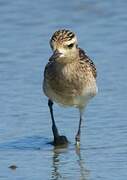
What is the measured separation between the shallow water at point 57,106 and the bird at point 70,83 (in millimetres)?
313

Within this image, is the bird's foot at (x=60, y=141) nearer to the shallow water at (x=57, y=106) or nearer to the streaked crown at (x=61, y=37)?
the shallow water at (x=57, y=106)

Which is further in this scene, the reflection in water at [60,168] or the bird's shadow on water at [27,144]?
the bird's shadow on water at [27,144]

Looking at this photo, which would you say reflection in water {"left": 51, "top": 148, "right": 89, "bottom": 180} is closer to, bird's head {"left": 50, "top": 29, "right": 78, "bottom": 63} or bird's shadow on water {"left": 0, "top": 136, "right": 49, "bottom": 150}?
bird's shadow on water {"left": 0, "top": 136, "right": 49, "bottom": 150}

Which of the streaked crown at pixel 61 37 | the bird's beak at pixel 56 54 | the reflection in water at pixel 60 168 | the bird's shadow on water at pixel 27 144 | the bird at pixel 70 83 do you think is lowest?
the bird's shadow on water at pixel 27 144

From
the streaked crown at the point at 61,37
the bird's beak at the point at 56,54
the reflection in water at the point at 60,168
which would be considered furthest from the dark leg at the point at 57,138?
the streaked crown at the point at 61,37

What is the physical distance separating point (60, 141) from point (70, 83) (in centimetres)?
111

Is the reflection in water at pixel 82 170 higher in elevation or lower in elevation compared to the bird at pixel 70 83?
lower

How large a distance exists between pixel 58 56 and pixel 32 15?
26.5 feet

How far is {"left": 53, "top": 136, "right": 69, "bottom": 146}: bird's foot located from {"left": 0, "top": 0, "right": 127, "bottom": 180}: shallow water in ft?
0.36

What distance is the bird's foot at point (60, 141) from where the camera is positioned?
15.1 meters

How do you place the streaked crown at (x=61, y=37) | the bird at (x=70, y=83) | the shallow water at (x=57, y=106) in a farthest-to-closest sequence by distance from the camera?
1. the bird at (x=70, y=83)
2. the streaked crown at (x=61, y=37)
3. the shallow water at (x=57, y=106)

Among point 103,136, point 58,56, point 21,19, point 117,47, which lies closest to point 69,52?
point 58,56

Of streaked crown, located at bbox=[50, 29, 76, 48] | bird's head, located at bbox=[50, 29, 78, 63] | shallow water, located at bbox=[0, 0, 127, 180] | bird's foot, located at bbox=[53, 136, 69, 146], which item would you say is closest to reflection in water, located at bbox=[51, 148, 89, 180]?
shallow water, located at bbox=[0, 0, 127, 180]

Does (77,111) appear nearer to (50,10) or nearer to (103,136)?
(103,136)
